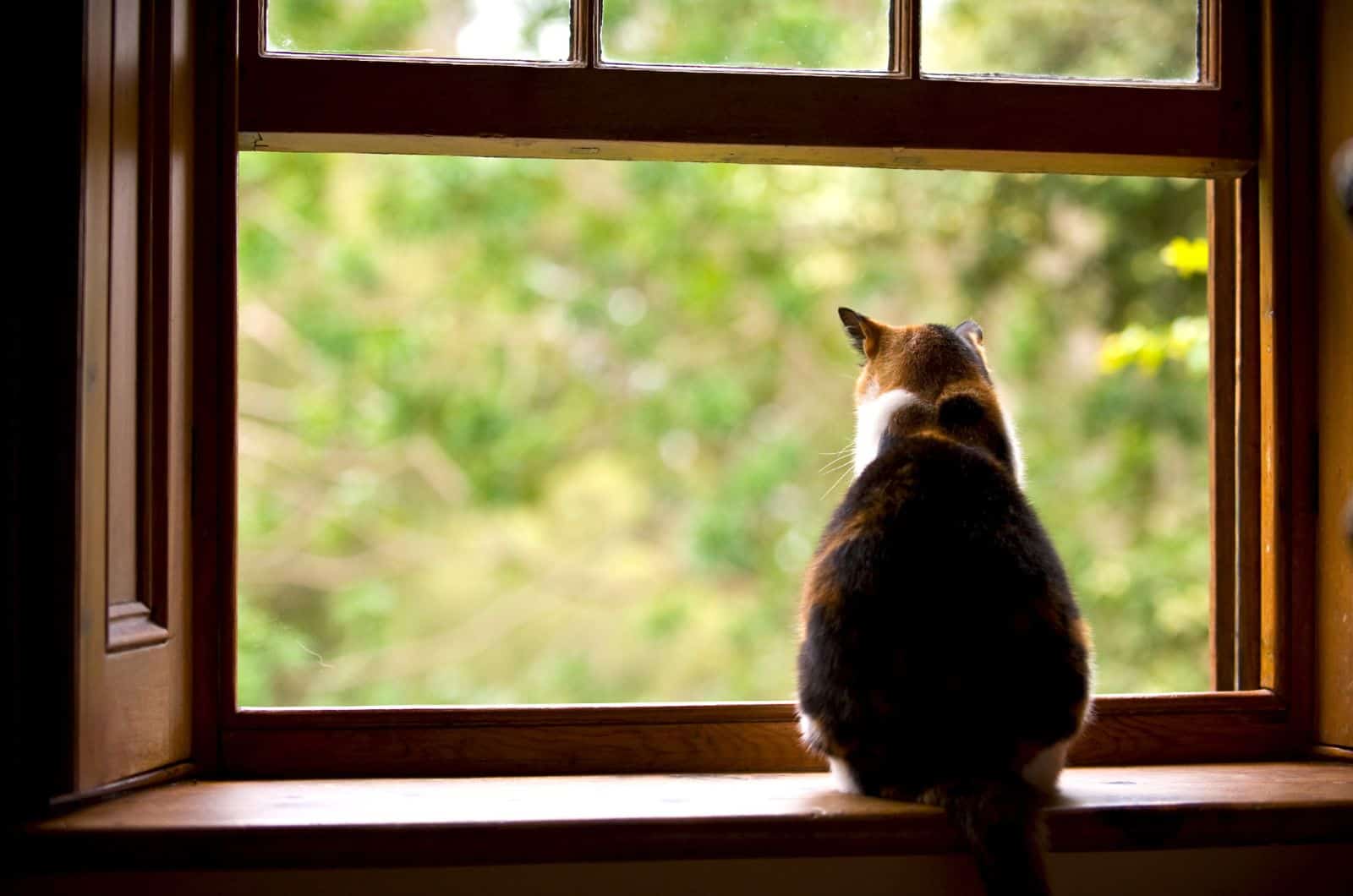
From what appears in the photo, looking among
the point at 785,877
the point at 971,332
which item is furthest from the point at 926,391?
the point at 785,877

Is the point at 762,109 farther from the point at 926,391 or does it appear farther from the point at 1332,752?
the point at 1332,752

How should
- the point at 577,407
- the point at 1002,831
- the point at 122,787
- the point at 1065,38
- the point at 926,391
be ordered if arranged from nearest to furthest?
the point at 1002,831
the point at 122,787
the point at 926,391
the point at 1065,38
the point at 577,407

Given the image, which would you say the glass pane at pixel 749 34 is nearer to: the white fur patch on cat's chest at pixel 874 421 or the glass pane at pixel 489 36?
the glass pane at pixel 489 36

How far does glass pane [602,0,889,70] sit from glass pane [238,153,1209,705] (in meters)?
1.37

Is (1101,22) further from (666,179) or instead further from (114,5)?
(666,179)

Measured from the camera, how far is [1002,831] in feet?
3.26

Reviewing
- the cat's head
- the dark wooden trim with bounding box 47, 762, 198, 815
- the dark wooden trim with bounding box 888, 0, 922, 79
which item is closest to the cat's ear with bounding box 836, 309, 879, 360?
the cat's head

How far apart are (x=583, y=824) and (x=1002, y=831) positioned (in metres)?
0.36

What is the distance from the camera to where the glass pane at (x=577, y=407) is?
3926 millimetres

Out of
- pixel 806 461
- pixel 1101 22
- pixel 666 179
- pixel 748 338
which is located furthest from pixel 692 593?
pixel 1101 22

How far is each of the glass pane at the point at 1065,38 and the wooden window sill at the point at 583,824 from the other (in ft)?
2.60

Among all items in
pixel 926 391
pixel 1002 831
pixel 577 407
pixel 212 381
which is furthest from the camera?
pixel 577 407

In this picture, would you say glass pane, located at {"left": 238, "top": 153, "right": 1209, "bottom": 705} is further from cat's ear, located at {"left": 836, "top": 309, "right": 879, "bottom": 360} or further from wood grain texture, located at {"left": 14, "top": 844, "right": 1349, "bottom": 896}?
wood grain texture, located at {"left": 14, "top": 844, "right": 1349, "bottom": 896}

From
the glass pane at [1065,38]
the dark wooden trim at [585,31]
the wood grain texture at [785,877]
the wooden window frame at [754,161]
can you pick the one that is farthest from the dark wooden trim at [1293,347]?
the dark wooden trim at [585,31]
